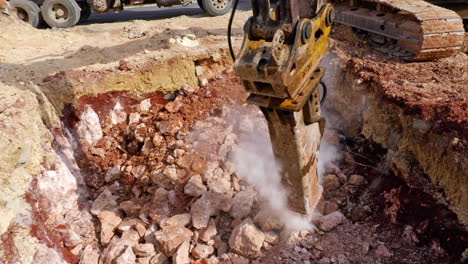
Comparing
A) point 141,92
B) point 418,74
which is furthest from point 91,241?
point 418,74

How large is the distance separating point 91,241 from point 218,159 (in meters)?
1.76

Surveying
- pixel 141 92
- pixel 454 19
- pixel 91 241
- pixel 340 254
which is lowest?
pixel 91 241

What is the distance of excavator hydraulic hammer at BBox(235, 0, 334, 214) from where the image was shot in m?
2.24

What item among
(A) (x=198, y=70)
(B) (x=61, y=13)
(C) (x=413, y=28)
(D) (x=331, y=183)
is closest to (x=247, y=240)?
(D) (x=331, y=183)

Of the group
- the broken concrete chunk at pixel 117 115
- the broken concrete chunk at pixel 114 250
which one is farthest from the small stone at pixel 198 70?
the broken concrete chunk at pixel 114 250

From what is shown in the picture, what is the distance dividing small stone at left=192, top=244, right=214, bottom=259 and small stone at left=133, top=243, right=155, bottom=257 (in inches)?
18.8

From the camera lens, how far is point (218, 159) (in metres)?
4.64

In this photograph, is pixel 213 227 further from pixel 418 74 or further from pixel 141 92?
pixel 418 74

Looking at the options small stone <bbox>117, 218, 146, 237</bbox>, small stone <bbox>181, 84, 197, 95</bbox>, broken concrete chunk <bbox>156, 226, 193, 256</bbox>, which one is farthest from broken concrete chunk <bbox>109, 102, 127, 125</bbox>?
broken concrete chunk <bbox>156, 226, 193, 256</bbox>

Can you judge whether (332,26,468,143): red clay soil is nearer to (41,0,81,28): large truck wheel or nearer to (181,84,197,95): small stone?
(181,84,197,95): small stone

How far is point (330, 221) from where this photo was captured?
3.70 m

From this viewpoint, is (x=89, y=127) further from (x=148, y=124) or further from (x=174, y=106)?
(x=174, y=106)

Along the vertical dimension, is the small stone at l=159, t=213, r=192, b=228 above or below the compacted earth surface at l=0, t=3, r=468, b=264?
below

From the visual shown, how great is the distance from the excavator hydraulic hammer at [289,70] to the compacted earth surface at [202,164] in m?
0.77
